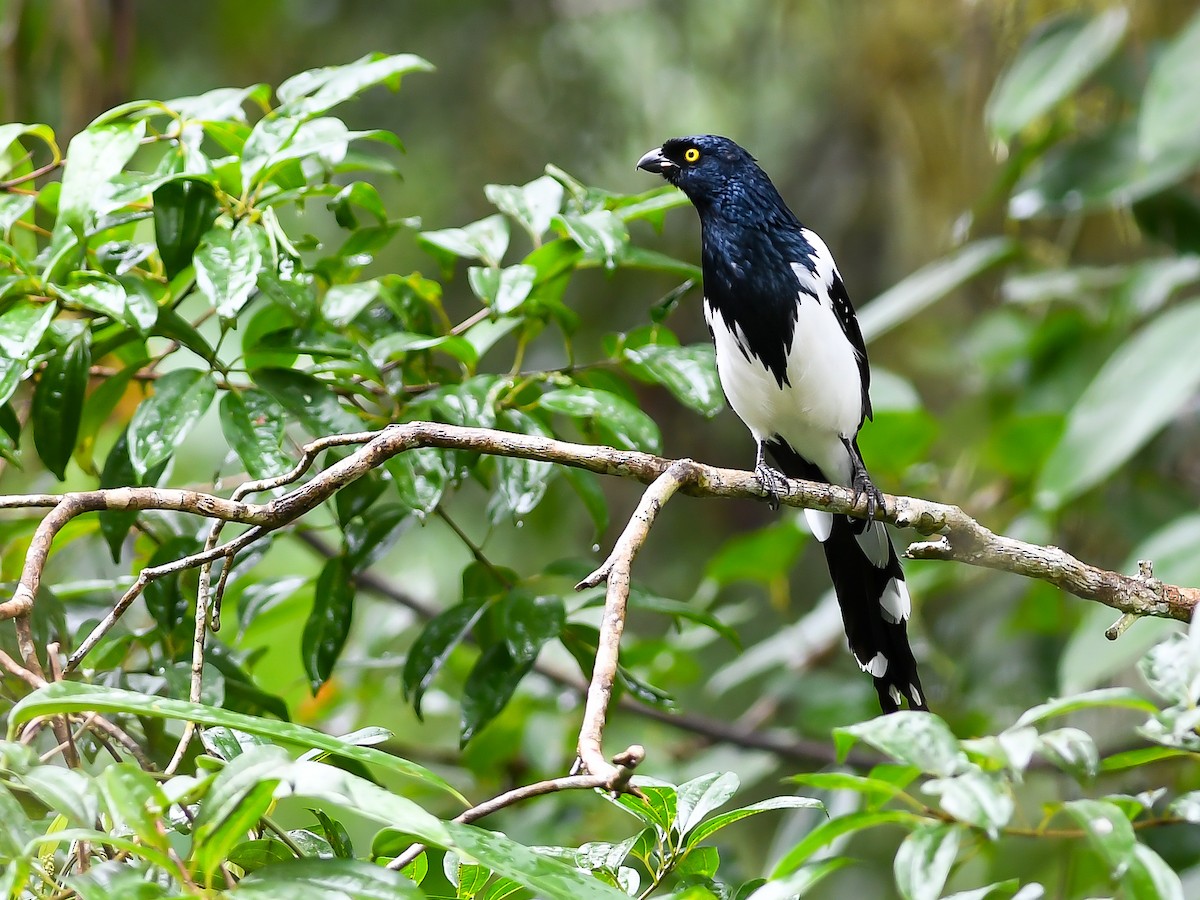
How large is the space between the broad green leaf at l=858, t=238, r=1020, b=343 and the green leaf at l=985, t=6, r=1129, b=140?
46cm

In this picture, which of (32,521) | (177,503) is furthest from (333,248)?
(177,503)

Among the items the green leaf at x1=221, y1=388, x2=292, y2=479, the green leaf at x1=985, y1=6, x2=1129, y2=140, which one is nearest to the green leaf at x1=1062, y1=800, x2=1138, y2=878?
the green leaf at x1=221, y1=388, x2=292, y2=479

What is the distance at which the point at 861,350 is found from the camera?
119 inches

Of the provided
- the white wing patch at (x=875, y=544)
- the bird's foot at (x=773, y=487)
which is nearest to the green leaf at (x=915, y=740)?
the bird's foot at (x=773, y=487)

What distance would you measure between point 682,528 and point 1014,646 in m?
2.08

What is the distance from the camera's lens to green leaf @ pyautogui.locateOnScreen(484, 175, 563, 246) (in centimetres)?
209

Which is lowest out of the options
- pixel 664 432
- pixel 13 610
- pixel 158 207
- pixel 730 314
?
pixel 13 610

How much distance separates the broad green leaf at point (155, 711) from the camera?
997mm

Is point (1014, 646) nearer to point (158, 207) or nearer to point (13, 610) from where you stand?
point (158, 207)

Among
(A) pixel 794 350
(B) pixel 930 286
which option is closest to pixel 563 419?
(B) pixel 930 286

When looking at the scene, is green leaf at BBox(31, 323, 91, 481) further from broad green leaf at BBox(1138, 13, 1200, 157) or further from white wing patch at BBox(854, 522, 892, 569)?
broad green leaf at BBox(1138, 13, 1200, 157)

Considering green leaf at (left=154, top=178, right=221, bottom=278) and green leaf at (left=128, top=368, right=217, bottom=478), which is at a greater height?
green leaf at (left=154, top=178, right=221, bottom=278)

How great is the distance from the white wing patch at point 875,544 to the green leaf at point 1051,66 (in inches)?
58.1

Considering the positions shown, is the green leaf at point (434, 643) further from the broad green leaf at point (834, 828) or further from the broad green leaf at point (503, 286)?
the broad green leaf at point (834, 828)
